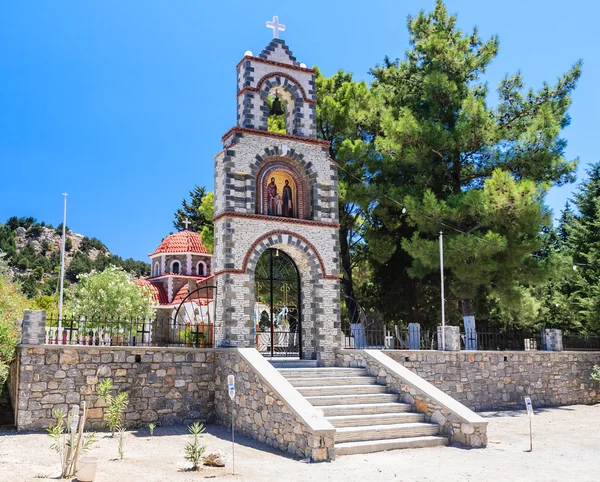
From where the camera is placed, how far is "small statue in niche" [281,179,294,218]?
16.6 m

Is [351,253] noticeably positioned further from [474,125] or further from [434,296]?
[474,125]

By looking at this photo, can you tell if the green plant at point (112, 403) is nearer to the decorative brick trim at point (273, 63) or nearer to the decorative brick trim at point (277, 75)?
the decorative brick trim at point (277, 75)

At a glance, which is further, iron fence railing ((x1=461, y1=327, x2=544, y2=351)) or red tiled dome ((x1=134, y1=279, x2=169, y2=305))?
red tiled dome ((x1=134, y1=279, x2=169, y2=305))

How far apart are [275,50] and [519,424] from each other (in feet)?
40.8

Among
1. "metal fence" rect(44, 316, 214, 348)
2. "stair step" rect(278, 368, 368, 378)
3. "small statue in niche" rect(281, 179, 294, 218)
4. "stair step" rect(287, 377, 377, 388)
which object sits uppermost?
"small statue in niche" rect(281, 179, 294, 218)

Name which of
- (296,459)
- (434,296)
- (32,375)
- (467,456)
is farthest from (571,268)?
(32,375)

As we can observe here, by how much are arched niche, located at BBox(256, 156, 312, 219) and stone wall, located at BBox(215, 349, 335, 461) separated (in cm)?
447

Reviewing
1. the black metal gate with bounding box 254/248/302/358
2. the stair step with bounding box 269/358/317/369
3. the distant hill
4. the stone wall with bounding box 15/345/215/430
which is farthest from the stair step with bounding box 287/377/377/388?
the distant hill

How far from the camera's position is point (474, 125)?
69.1 feet

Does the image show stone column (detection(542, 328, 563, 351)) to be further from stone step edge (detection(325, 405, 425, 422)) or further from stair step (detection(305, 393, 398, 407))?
stone step edge (detection(325, 405, 425, 422))

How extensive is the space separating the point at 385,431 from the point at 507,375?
868 cm

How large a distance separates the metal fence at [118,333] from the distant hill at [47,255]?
1520 inches

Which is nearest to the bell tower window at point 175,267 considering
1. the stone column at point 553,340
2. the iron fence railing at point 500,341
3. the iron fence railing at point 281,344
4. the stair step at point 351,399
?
the iron fence railing at point 281,344

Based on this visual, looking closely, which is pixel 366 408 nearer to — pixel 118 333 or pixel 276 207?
pixel 118 333
